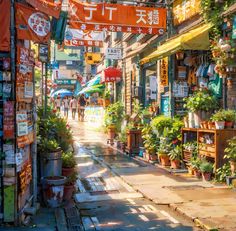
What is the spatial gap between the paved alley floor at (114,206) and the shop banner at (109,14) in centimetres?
483

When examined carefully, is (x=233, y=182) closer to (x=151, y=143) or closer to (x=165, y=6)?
(x=151, y=143)

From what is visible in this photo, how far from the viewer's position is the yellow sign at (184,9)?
12.2 metres

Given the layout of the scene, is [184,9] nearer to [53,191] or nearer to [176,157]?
[176,157]

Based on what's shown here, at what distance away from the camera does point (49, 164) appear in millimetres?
8117

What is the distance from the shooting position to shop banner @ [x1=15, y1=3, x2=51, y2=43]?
6246 millimetres

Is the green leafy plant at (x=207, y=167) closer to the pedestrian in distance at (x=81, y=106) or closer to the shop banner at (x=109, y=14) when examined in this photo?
the shop banner at (x=109, y=14)

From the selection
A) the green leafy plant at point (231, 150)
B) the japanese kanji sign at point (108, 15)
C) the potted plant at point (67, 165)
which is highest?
the japanese kanji sign at point (108, 15)

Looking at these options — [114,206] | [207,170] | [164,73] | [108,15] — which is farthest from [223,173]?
[108,15]

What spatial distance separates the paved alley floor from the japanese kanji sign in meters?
4.80

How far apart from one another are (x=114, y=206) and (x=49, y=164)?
62.3 inches

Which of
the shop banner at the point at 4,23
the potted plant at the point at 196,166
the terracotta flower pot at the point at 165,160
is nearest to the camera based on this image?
the shop banner at the point at 4,23

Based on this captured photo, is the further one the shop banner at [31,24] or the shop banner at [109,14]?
the shop banner at [109,14]

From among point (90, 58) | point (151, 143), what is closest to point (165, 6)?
point (151, 143)

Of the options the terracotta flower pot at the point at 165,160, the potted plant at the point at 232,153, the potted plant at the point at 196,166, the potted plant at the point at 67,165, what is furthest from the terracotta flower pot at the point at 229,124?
the potted plant at the point at 67,165
